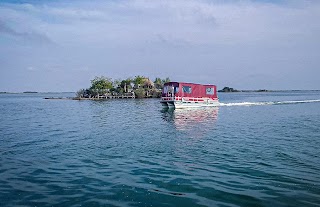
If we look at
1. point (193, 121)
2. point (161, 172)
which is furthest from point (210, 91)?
point (161, 172)

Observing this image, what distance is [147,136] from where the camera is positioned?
22.0 m

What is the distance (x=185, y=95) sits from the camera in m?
52.8

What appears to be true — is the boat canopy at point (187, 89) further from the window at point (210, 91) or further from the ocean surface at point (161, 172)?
the ocean surface at point (161, 172)

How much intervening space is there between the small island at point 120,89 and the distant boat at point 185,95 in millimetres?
51704

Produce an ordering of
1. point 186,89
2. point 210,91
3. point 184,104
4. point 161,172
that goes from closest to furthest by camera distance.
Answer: point 161,172, point 184,104, point 186,89, point 210,91

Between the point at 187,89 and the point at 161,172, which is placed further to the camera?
the point at 187,89

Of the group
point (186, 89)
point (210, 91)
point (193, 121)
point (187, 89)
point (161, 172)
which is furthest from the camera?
point (210, 91)

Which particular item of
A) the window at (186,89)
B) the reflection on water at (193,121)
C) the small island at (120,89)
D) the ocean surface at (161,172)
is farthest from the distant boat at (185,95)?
the small island at (120,89)

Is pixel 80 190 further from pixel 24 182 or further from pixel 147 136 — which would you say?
pixel 147 136

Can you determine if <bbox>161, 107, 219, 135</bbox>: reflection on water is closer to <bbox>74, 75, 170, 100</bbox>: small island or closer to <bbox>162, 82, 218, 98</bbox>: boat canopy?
<bbox>162, 82, 218, 98</bbox>: boat canopy

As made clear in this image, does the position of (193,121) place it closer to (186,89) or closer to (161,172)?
(186,89)

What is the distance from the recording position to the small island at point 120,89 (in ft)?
338

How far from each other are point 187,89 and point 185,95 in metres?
1.14

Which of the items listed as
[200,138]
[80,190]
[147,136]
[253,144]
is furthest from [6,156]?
[253,144]
